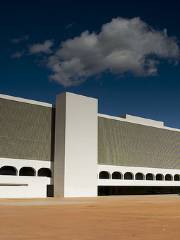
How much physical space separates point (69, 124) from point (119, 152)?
1479 centimetres

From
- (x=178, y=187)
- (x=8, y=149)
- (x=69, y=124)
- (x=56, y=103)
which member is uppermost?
(x=56, y=103)

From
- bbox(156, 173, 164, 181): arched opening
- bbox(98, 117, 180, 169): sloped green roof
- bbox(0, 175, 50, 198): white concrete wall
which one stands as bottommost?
bbox(0, 175, 50, 198): white concrete wall

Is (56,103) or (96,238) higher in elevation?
(56,103)

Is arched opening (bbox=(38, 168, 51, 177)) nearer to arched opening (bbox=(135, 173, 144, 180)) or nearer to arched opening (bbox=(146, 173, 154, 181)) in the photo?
arched opening (bbox=(135, 173, 144, 180))

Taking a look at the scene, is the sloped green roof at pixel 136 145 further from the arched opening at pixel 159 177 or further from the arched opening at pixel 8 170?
the arched opening at pixel 8 170

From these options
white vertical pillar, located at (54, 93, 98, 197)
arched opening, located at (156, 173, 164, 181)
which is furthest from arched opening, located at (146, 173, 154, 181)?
white vertical pillar, located at (54, 93, 98, 197)

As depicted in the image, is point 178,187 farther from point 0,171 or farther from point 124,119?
point 0,171

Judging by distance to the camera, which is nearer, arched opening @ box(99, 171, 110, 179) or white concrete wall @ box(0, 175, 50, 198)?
white concrete wall @ box(0, 175, 50, 198)

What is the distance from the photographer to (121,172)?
70.1 metres

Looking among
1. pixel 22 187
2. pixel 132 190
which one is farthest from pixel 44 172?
pixel 132 190

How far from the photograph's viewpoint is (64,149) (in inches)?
2307

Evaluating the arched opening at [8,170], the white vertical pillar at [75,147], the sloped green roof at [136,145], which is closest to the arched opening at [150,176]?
the sloped green roof at [136,145]

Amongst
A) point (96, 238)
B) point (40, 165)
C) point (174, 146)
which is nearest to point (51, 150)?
point (40, 165)

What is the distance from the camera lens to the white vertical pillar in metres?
58.5
